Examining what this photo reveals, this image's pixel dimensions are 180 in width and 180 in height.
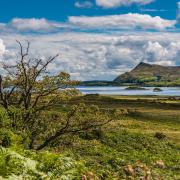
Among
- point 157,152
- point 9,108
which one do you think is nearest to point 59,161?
point 9,108

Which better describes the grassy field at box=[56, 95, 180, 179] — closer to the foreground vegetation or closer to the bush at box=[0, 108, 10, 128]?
the foreground vegetation

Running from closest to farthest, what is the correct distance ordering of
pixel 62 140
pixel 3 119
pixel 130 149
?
pixel 3 119
pixel 62 140
pixel 130 149

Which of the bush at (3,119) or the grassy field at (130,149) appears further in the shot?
the grassy field at (130,149)

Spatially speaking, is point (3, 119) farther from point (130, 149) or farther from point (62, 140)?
point (130, 149)

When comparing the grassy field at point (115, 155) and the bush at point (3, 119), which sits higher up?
the bush at point (3, 119)

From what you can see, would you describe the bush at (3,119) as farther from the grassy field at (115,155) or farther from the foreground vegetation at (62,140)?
the grassy field at (115,155)

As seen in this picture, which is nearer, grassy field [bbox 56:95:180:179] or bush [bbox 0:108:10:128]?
bush [bbox 0:108:10:128]

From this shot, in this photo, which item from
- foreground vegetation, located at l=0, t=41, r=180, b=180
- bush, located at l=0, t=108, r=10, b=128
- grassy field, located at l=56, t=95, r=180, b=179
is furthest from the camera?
grassy field, located at l=56, t=95, r=180, b=179

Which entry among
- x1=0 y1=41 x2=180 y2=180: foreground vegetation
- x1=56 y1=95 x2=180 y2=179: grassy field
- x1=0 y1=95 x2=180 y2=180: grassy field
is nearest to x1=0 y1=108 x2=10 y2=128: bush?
x1=0 y1=41 x2=180 y2=180: foreground vegetation

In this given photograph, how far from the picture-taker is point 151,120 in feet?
264

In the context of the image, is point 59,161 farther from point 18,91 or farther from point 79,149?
point 79,149

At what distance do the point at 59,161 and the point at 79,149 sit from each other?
25335 millimetres

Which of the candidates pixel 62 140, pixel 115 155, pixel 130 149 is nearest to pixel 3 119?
pixel 62 140

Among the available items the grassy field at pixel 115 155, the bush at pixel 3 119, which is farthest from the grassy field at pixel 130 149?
the bush at pixel 3 119
